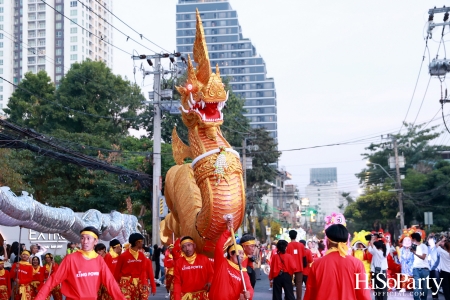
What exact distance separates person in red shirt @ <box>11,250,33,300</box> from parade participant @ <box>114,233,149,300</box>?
290 cm

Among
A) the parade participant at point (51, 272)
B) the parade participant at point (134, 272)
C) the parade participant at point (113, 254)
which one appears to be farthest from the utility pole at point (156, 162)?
the parade participant at point (134, 272)

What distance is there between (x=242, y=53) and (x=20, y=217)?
137841 millimetres

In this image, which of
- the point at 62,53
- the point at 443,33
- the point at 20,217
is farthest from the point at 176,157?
the point at 62,53

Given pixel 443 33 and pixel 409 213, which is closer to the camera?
pixel 443 33

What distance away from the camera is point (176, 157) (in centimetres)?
1219

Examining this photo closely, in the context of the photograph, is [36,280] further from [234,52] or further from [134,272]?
[234,52]

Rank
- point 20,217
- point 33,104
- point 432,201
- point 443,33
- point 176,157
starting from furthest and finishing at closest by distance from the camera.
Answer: point 33,104, point 432,201, point 443,33, point 20,217, point 176,157

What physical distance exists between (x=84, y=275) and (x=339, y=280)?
2831 millimetres

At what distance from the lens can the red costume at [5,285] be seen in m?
12.2

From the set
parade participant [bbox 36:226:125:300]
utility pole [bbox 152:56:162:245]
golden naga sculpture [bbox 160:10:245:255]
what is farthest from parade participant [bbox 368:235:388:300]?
utility pole [bbox 152:56:162:245]

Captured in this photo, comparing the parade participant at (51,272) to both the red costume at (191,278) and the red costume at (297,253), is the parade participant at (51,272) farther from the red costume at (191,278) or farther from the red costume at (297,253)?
the red costume at (191,278)

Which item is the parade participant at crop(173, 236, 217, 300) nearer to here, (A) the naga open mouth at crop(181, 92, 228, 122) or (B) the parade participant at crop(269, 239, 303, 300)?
(A) the naga open mouth at crop(181, 92, 228, 122)

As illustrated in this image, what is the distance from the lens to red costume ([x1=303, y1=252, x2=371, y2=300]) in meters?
5.96

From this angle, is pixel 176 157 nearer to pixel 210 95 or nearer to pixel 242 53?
pixel 210 95
